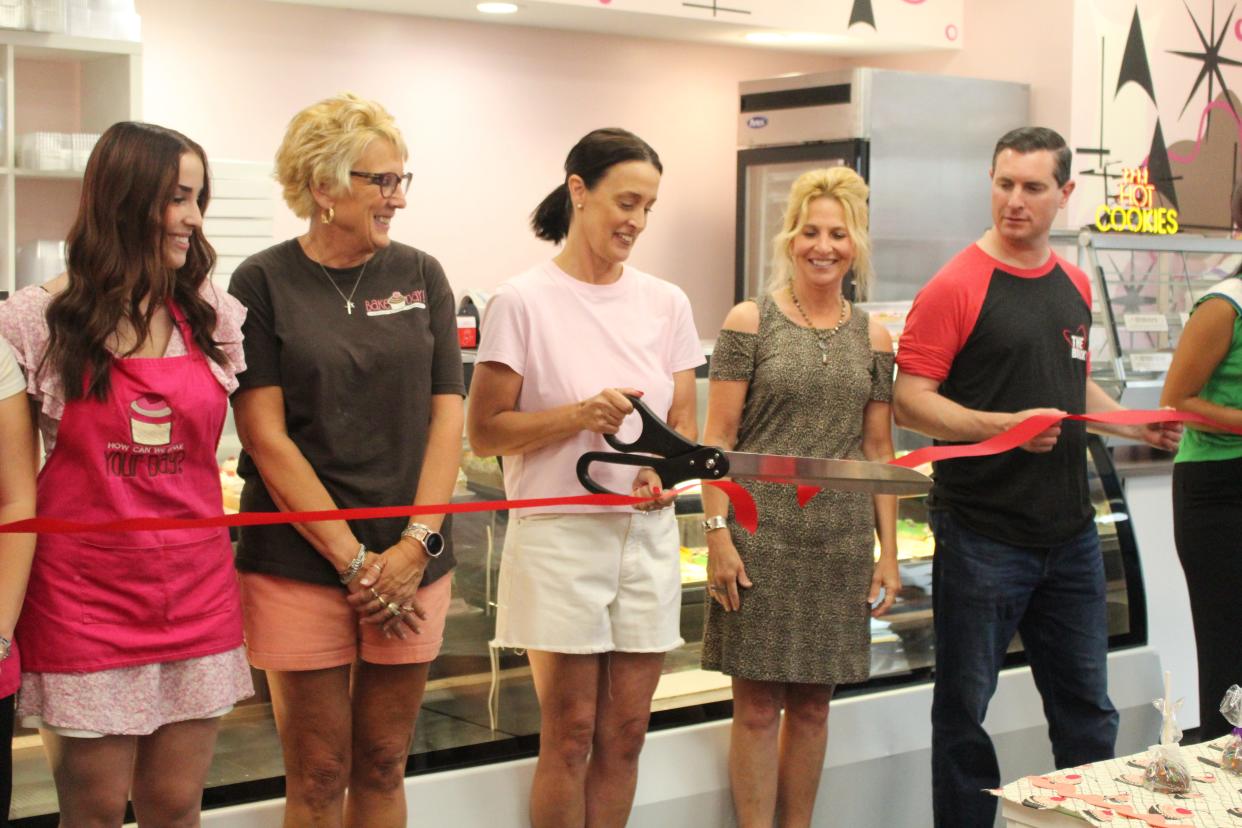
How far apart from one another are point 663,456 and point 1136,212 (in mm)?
4207

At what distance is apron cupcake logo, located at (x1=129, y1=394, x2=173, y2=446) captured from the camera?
2148mm

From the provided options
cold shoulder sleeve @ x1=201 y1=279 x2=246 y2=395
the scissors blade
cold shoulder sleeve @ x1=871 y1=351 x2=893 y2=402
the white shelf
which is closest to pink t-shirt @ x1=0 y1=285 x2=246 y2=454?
cold shoulder sleeve @ x1=201 y1=279 x2=246 y2=395

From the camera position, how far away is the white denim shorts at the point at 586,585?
2707mm

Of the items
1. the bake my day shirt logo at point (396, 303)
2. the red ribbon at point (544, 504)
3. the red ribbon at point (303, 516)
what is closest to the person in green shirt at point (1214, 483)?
the red ribbon at point (544, 504)

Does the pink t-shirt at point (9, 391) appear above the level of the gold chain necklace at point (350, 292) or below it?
below

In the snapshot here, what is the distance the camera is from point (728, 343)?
3.02 meters

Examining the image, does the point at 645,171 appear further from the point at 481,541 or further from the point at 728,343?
the point at 481,541

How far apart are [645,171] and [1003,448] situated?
0.89 meters

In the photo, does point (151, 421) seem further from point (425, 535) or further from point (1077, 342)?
point (1077, 342)

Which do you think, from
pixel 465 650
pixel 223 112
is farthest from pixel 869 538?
pixel 223 112

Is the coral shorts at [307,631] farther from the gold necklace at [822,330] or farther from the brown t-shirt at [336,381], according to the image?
the gold necklace at [822,330]

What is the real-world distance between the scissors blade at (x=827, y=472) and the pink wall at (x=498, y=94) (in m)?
3.57

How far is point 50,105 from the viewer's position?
16.9 feet

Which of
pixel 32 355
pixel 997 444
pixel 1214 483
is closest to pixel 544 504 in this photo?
pixel 32 355
